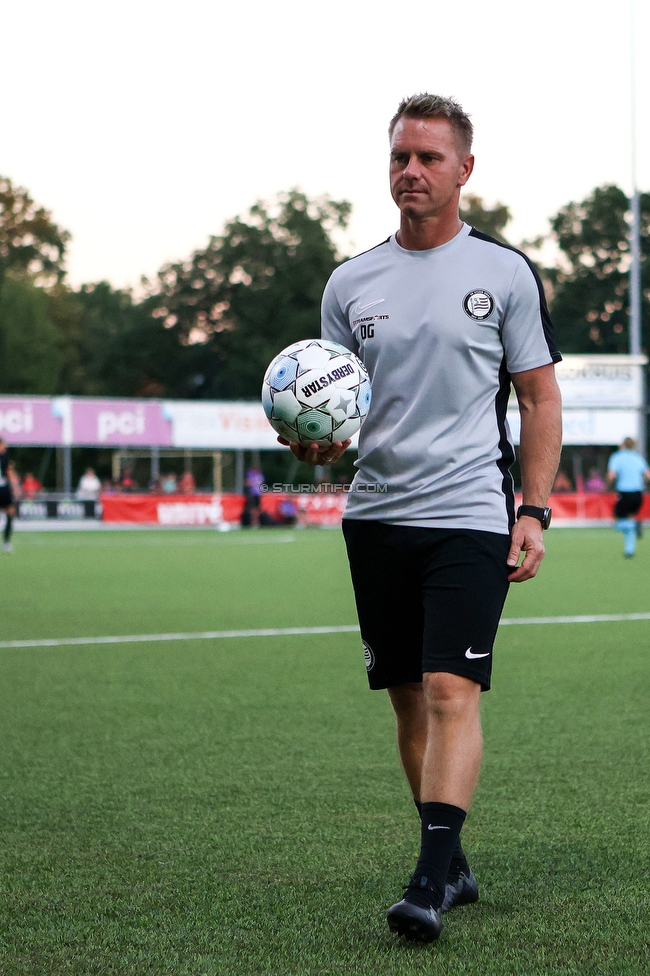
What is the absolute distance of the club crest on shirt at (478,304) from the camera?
12.6 feet

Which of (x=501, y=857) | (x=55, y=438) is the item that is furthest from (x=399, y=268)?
(x=55, y=438)

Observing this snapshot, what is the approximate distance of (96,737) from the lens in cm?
664

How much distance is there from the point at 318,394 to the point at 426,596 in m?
0.66

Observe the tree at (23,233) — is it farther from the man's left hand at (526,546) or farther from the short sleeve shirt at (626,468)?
the man's left hand at (526,546)

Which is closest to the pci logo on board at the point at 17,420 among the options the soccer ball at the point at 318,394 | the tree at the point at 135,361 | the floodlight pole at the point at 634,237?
the floodlight pole at the point at 634,237

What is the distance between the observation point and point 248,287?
238ft

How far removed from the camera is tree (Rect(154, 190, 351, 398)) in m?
70.4

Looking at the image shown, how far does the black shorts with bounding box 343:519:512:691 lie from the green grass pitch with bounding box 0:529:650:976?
71 cm

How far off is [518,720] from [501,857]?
2.66 meters

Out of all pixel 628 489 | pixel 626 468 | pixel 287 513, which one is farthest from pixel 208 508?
pixel 628 489

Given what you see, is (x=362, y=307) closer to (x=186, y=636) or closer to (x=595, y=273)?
(x=186, y=636)

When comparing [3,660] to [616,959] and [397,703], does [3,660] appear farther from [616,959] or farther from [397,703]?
[616,959]

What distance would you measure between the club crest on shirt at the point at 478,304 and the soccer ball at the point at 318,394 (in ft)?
1.18

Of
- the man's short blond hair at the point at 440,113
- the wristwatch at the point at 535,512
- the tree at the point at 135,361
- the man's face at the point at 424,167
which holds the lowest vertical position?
the wristwatch at the point at 535,512
